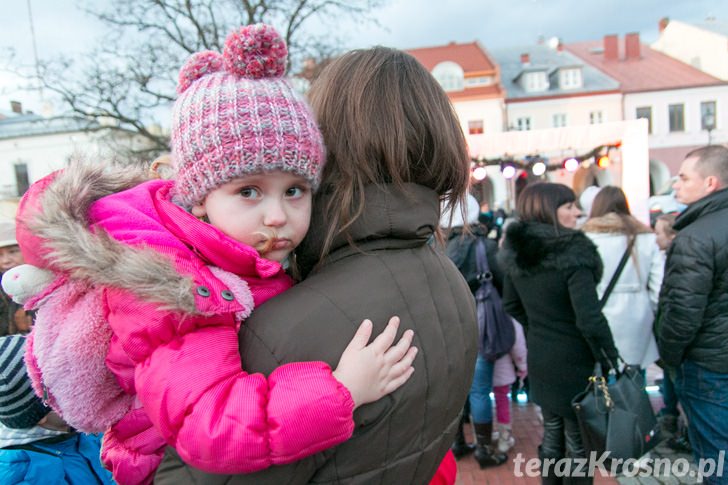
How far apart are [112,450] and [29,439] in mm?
793

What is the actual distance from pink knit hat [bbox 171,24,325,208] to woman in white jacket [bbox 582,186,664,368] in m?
3.52

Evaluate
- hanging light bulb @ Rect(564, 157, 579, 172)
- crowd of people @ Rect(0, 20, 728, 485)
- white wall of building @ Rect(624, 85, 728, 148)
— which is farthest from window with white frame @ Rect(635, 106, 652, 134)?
crowd of people @ Rect(0, 20, 728, 485)

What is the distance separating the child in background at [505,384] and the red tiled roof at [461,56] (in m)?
32.0

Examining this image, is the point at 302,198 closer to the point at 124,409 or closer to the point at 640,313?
the point at 124,409

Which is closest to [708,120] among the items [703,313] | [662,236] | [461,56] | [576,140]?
[461,56]

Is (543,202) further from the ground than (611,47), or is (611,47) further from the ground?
(611,47)

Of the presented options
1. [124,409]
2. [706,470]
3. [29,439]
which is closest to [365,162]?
[124,409]

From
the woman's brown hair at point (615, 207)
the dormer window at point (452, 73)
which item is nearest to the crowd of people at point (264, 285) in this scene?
the woman's brown hair at point (615, 207)

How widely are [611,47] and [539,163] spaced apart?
3326 centimetres

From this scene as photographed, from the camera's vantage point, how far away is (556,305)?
3.29 meters

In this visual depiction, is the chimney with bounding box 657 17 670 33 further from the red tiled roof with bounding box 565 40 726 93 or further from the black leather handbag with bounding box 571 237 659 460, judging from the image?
the black leather handbag with bounding box 571 237 659 460

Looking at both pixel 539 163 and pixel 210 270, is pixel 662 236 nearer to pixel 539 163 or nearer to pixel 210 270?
pixel 210 270

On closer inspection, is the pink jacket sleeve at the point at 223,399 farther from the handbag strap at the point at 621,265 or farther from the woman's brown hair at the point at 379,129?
the handbag strap at the point at 621,265

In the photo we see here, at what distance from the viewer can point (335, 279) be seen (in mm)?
1070
